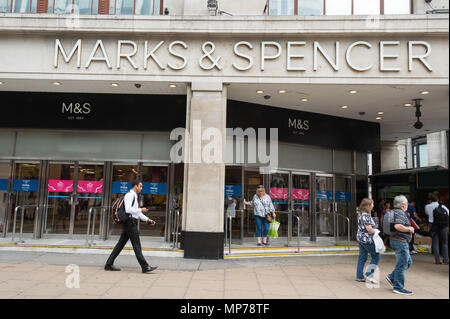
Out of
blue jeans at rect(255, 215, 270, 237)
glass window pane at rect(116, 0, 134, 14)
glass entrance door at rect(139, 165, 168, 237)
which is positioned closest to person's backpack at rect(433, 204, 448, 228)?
blue jeans at rect(255, 215, 270, 237)

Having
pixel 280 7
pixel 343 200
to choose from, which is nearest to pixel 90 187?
pixel 280 7

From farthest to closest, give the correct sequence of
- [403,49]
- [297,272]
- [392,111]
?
[392,111] < [403,49] < [297,272]

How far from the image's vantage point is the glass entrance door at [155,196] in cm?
988

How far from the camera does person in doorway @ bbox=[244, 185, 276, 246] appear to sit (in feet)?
30.4

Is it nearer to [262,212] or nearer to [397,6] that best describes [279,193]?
[262,212]

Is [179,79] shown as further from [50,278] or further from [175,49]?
[50,278]

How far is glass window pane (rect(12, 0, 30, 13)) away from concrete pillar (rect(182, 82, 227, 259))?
565 centimetres

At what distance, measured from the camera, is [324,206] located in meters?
11.7

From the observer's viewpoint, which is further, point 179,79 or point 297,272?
point 179,79

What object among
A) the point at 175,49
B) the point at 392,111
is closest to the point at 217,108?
the point at 175,49

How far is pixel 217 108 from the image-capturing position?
827cm

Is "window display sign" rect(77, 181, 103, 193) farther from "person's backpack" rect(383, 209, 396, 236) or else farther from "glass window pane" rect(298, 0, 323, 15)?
"person's backpack" rect(383, 209, 396, 236)

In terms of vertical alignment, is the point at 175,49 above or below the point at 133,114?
above
